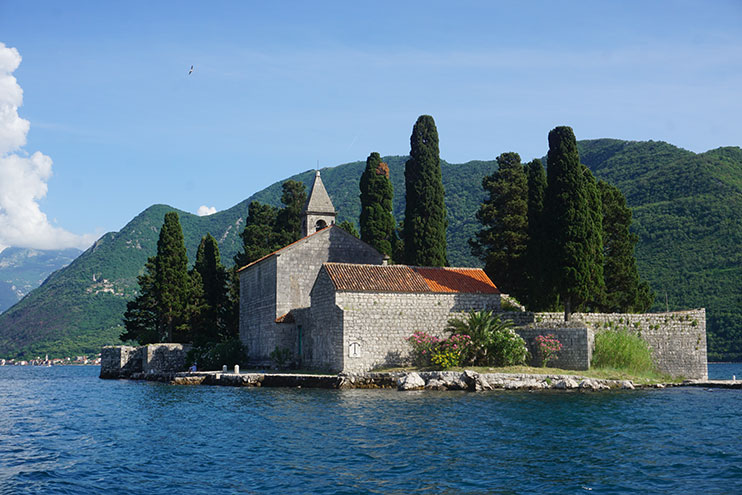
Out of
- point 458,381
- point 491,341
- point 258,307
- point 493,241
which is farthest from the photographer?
point 493,241

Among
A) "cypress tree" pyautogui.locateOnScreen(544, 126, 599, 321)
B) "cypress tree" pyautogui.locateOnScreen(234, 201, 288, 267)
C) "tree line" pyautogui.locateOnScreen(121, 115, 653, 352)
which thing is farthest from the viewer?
"cypress tree" pyautogui.locateOnScreen(234, 201, 288, 267)

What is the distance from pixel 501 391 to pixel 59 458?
17.2 m

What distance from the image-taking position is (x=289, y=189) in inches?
2238

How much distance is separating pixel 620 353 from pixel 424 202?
45.6ft

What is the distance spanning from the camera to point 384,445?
53.1ft

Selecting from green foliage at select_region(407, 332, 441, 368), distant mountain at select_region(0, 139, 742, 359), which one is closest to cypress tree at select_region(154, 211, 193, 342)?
green foliage at select_region(407, 332, 441, 368)

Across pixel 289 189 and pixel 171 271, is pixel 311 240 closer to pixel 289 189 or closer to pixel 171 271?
pixel 171 271

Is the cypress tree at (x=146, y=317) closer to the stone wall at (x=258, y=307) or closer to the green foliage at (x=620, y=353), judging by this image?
the stone wall at (x=258, y=307)

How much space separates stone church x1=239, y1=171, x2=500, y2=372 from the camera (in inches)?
1230

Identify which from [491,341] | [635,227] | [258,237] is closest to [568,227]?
[491,341]

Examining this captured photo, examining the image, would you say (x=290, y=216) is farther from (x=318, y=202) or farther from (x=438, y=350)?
(x=438, y=350)

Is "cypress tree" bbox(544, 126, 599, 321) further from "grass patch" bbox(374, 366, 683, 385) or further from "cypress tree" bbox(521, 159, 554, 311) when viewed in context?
"grass patch" bbox(374, 366, 683, 385)

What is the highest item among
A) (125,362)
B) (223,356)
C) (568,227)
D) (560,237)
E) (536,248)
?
A: (568,227)

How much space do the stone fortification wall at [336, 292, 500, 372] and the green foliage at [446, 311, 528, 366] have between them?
1407 millimetres
